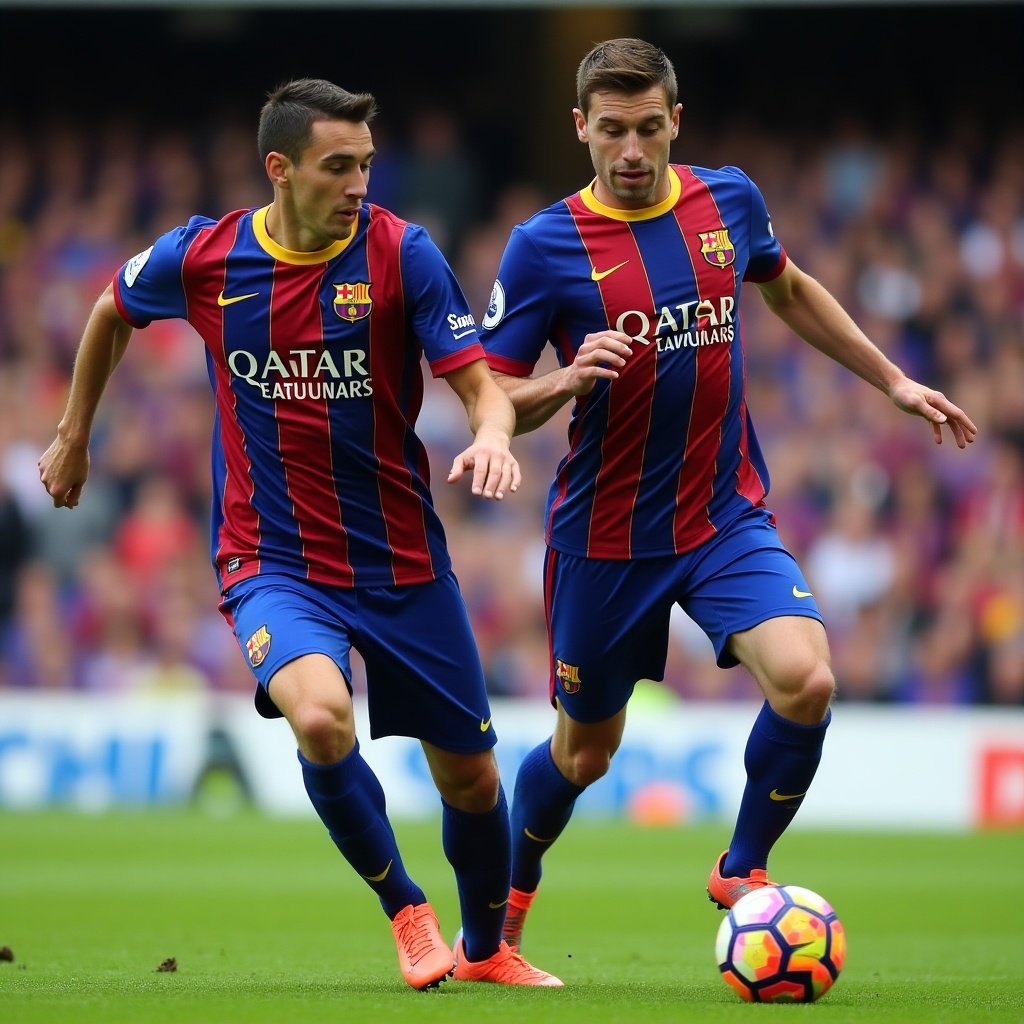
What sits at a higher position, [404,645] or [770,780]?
[404,645]

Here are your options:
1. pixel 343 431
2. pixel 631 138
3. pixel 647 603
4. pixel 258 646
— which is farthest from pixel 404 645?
pixel 631 138

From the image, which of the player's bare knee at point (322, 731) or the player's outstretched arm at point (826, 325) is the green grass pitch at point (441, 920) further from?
the player's outstretched arm at point (826, 325)

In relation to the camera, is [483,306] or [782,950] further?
[483,306]

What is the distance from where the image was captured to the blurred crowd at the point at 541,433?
51.8 feet

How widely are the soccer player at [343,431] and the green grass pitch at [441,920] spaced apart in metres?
0.74

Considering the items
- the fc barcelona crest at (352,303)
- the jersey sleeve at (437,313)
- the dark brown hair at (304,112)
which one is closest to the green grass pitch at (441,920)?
the jersey sleeve at (437,313)

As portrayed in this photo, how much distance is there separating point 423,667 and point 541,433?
11.1 meters

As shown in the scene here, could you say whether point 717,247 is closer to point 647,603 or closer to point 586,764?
point 647,603

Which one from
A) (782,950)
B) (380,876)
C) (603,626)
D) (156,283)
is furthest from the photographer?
(603,626)

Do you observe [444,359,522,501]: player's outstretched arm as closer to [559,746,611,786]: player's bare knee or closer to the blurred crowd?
[559,746,611,786]: player's bare knee

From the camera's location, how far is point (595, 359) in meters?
5.78

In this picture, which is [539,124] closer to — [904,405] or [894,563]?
[894,563]

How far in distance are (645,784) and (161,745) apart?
12.4 feet

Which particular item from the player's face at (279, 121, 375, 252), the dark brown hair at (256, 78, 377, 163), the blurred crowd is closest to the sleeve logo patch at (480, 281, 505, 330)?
the player's face at (279, 121, 375, 252)
